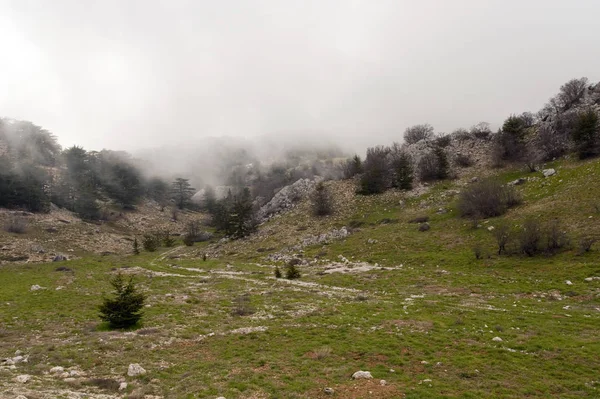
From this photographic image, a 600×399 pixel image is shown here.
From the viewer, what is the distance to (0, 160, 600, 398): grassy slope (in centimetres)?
1397

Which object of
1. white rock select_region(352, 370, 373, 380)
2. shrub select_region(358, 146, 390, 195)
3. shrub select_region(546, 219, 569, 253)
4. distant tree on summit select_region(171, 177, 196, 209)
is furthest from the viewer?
distant tree on summit select_region(171, 177, 196, 209)

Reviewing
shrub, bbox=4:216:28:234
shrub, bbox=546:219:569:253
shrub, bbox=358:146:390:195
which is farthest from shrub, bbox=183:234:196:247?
shrub, bbox=546:219:569:253

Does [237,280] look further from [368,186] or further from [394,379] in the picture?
[368,186]

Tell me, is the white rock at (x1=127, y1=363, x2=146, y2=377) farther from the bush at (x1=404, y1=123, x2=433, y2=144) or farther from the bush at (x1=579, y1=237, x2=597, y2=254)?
the bush at (x1=404, y1=123, x2=433, y2=144)

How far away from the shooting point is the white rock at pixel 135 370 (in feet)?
48.8

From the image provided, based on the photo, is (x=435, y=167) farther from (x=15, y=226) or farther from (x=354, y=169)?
(x=15, y=226)

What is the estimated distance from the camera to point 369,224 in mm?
66250

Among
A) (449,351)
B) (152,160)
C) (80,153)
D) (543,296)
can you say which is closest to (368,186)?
(543,296)

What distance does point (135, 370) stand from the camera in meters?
15.1

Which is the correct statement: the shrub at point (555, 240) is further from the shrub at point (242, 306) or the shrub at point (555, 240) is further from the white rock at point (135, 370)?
the white rock at point (135, 370)

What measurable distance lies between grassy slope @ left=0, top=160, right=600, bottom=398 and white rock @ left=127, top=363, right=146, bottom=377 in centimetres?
38

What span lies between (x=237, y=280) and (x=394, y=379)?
1145 inches

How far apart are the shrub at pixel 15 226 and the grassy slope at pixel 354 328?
3445cm

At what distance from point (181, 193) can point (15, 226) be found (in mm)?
77830
